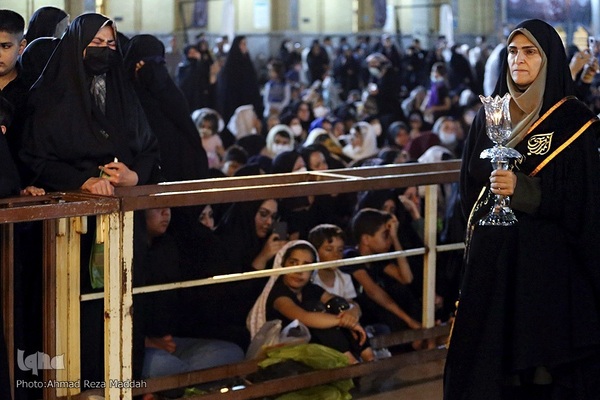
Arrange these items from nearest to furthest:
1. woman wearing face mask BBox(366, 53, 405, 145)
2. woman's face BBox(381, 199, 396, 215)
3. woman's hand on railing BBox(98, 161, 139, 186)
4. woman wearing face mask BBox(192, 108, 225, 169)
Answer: woman's hand on railing BBox(98, 161, 139, 186), woman's face BBox(381, 199, 396, 215), woman wearing face mask BBox(192, 108, 225, 169), woman wearing face mask BBox(366, 53, 405, 145)

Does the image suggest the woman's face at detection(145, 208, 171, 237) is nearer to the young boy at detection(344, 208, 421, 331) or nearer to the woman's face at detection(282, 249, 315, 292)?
the woman's face at detection(282, 249, 315, 292)

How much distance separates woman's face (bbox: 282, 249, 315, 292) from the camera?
5.28m

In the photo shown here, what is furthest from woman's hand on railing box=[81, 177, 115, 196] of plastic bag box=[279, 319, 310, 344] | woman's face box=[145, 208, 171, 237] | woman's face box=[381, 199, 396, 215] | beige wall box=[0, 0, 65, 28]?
beige wall box=[0, 0, 65, 28]

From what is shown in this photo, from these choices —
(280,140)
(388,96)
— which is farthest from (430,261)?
(388,96)

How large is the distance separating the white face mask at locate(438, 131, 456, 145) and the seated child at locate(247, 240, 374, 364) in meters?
6.49

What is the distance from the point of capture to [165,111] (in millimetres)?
5891

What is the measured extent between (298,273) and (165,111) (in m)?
1.23

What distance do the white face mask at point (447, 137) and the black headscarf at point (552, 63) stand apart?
291 inches

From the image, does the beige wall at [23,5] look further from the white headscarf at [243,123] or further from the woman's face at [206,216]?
the white headscarf at [243,123]

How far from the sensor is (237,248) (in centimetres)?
561

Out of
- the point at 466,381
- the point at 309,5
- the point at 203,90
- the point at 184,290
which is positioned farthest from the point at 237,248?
the point at 309,5

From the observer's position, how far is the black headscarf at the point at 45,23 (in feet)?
17.5

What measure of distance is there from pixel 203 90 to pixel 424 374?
10056 mm

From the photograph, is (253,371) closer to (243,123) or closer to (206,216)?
(206,216)
